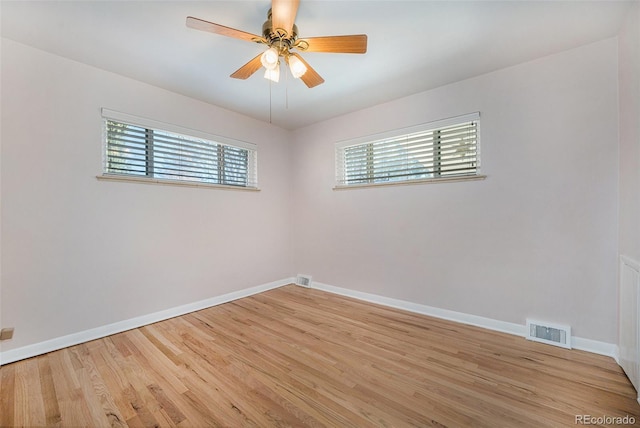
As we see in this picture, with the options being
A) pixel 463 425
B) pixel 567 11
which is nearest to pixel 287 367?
pixel 463 425

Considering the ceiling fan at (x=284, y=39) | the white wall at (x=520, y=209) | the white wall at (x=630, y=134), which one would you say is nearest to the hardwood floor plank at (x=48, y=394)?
the ceiling fan at (x=284, y=39)

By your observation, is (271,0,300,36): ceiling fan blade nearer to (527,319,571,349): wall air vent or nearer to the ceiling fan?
the ceiling fan

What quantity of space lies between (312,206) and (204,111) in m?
1.95

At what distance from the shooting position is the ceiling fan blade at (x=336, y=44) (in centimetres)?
168

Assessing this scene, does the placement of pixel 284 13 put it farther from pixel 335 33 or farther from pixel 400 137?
pixel 400 137

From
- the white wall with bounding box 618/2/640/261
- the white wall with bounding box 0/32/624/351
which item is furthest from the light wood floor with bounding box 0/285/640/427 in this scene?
the white wall with bounding box 618/2/640/261

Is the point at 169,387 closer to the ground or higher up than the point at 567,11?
closer to the ground

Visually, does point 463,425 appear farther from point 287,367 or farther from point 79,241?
point 79,241

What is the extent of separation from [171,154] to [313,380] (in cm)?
278

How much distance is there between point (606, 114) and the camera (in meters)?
2.06

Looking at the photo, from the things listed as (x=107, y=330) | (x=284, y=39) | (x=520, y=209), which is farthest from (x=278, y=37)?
(x=107, y=330)

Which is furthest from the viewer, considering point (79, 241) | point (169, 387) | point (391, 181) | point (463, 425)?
point (391, 181)

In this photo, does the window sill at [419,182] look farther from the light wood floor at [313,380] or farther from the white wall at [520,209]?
the light wood floor at [313,380]

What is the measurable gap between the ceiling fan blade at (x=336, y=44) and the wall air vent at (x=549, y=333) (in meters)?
2.75
